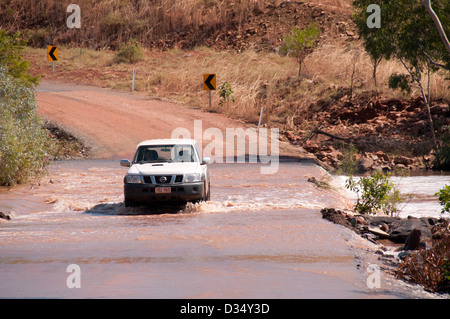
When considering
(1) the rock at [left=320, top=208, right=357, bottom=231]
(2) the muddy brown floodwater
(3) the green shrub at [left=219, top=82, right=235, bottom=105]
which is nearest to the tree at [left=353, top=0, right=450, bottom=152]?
(3) the green shrub at [left=219, top=82, right=235, bottom=105]

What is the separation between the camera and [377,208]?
15.6 m

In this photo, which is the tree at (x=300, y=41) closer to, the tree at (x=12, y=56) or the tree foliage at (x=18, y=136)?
the tree at (x=12, y=56)

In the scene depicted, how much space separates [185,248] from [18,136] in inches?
372

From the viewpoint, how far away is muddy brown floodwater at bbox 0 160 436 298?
23.9ft

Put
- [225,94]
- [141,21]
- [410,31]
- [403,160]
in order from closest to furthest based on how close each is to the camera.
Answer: [410,31], [403,160], [225,94], [141,21]

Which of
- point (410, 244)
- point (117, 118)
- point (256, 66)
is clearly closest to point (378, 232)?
point (410, 244)

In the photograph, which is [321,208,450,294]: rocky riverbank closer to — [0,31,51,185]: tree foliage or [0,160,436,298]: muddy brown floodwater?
[0,160,436,298]: muddy brown floodwater

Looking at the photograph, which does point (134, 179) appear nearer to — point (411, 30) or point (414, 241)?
point (414, 241)

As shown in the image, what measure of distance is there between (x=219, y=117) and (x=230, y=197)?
1615 centimetres

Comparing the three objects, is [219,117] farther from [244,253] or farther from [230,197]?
[244,253]

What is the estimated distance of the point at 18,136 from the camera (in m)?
17.3

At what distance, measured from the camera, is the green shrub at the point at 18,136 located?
16.4 m

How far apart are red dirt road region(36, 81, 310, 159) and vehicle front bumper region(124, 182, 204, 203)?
11.7 m
